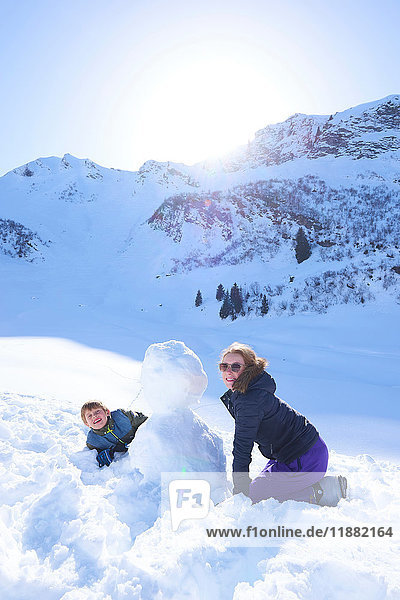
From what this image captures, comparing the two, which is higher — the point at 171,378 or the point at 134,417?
the point at 171,378

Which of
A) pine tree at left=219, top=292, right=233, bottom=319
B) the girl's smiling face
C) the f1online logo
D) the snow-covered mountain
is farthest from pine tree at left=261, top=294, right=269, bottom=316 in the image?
the girl's smiling face

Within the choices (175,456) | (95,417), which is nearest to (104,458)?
(95,417)

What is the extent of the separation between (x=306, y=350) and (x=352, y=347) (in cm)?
180

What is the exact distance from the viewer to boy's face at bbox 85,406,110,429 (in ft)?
9.76

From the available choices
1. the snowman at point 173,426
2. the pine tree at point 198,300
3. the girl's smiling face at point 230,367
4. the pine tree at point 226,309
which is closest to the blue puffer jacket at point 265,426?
the girl's smiling face at point 230,367

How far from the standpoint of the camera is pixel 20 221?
37.0 metres

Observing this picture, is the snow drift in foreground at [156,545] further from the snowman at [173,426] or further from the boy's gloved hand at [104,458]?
the boy's gloved hand at [104,458]

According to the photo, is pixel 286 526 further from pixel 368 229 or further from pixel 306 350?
pixel 368 229

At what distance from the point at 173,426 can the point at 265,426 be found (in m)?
0.81

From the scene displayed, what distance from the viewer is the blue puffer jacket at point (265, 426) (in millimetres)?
2155

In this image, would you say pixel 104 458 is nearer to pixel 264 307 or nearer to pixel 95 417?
pixel 95 417

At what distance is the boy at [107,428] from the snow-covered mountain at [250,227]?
13.8 metres

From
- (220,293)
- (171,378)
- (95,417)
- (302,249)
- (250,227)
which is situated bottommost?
(95,417)

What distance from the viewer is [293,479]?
2.29 meters
